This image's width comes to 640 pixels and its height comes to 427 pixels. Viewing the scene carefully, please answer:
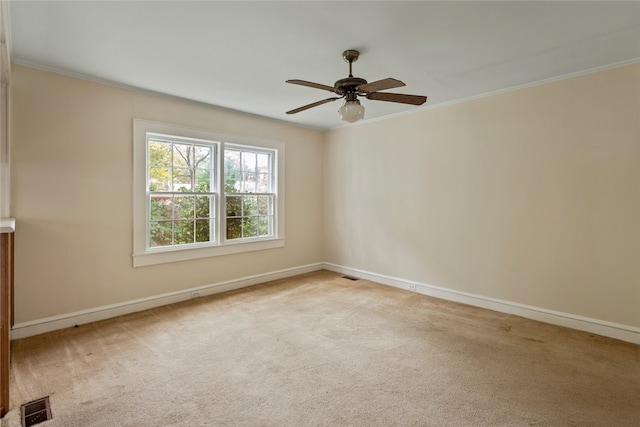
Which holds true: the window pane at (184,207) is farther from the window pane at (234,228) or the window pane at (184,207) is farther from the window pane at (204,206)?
the window pane at (234,228)

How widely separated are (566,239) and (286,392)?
124 inches

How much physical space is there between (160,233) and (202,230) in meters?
0.55

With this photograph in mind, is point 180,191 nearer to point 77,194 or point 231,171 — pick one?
point 231,171

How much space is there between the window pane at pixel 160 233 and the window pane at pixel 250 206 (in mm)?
1132

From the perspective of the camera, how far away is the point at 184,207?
4168 millimetres

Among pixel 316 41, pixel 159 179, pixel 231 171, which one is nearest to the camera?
pixel 316 41

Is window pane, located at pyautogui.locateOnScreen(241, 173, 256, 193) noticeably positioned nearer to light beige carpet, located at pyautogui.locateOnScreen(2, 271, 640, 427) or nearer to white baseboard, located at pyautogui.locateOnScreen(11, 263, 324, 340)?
white baseboard, located at pyautogui.locateOnScreen(11, 263, 324, 340)

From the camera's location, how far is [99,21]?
7.50 ft

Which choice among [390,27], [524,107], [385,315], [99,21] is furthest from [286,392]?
[524,107]

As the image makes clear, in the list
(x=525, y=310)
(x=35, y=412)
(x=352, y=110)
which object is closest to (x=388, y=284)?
(x=525, y=310)

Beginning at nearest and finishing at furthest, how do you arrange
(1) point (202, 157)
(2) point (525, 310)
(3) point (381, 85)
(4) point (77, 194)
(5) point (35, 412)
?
1. (5) point (35, 412)
2. (3) point (381, 85)
3. (4) point (77, 194)
4. (2) point (525, 310)
5. (1) point (202, 157)

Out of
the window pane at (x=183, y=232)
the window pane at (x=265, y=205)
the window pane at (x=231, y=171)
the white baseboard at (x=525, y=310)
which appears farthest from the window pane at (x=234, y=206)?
the white baseboard at (x=525, y=310)

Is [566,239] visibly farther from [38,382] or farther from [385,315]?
[38,382]

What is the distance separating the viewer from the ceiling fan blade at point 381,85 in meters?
2.26
